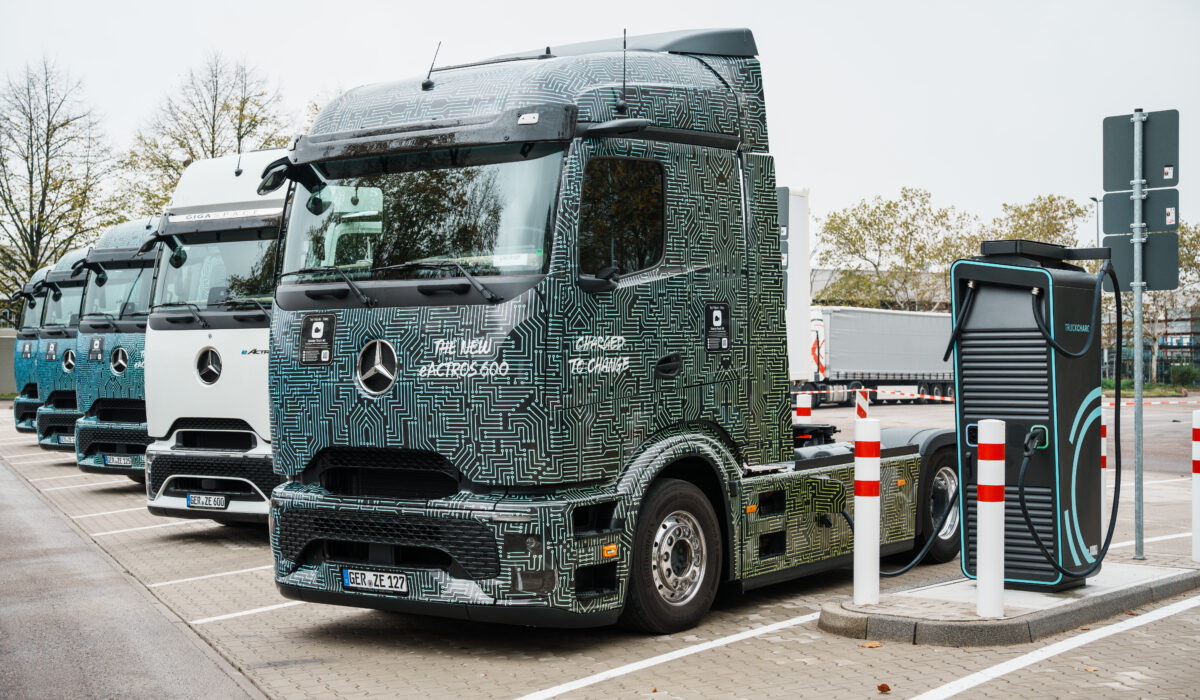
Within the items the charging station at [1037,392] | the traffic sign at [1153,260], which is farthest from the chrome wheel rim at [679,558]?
the traffic sign at [1153,260]

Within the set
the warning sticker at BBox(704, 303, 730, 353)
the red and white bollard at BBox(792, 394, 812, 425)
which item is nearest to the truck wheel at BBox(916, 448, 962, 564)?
the red and white bollard at BBox(792, 394, 812, 425)

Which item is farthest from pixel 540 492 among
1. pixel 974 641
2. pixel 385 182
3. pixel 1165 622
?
pixel 1165 622

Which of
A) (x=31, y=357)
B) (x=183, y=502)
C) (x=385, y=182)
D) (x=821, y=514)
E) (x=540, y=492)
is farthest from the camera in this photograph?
(x=31, y=357)

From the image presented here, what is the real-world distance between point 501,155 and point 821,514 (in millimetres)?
3291

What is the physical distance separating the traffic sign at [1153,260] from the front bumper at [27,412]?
56.2 ft

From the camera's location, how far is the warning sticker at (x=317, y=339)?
7.05 m

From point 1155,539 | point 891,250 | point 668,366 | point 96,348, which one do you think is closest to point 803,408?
point 1155,539

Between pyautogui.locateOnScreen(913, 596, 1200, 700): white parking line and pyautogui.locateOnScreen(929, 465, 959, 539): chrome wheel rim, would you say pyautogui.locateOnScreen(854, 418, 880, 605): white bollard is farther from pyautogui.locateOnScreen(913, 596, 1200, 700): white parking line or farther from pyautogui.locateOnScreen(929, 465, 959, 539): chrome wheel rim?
pyautogui.locateOnScreen(929, 465, 959, 539): chrome wheel rim

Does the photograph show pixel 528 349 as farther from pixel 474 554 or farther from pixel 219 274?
pixel 219 274

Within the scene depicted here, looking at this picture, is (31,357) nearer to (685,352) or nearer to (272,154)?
(272,154)

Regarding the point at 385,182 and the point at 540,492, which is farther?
the point at 385,182

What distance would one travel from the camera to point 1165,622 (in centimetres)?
755

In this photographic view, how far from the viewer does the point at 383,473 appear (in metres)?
7.07

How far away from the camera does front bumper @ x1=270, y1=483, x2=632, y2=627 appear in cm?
651
